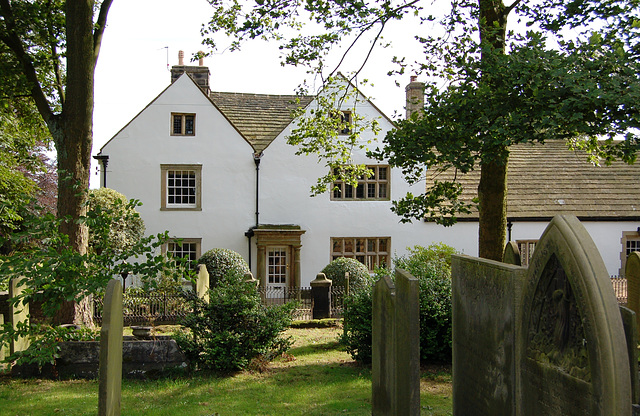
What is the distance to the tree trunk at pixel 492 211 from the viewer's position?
11.6 meters

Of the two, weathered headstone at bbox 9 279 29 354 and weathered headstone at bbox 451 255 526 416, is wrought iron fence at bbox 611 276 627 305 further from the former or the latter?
weathered headstone at bbox 9 279 29 354

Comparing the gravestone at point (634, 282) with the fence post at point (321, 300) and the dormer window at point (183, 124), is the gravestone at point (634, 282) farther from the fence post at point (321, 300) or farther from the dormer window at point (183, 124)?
the dormer window at point (183, 124)

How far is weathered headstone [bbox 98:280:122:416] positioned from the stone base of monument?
3467mm

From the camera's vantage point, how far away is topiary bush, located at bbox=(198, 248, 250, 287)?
20.9 metres

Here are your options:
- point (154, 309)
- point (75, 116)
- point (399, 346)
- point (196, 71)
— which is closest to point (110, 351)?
point (399, 346)

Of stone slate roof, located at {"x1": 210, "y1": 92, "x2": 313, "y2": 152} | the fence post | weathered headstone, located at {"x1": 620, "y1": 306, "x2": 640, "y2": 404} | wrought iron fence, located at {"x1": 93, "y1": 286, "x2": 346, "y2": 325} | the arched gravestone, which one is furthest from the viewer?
stone slate roof, located at {"x1": 210, "y1": 92, "x2": 313, "y2": 152}

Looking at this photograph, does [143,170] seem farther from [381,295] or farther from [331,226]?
[381,295]

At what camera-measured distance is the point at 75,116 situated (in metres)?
12.0

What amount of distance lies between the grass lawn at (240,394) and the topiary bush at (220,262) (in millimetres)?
10112

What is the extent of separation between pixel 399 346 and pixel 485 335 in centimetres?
94

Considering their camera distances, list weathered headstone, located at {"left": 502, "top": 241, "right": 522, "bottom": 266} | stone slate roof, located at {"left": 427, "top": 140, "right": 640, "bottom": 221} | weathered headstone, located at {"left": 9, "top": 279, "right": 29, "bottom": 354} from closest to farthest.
Result: weathered headstone, located at {"left": 502, "top": 241, "right": 522, "bottom": 266}
weathered headstone, located at {"left": 9, "top": 279, "right": 29, "bottom": 354}
stone slate roof, located at {"left": 427, "top": 140, "right": 640, "bottom": 221}

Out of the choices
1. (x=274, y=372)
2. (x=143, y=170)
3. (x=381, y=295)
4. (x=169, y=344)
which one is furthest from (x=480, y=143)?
(x=143, y=170)

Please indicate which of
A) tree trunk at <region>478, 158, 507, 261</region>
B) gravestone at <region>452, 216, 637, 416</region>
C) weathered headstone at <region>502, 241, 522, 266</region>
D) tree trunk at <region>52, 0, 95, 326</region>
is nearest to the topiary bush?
tree trunk at <region>52, 0, 95, 326</region>

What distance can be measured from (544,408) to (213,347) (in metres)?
6.47
